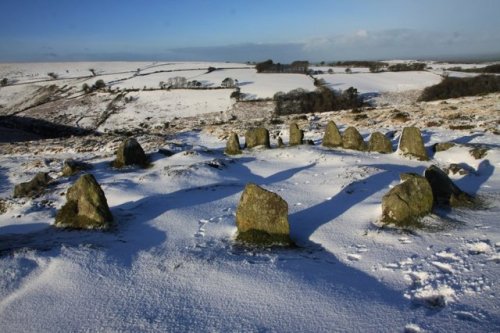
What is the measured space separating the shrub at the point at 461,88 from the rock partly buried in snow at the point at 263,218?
5104 centimetres

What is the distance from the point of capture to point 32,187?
20.9m

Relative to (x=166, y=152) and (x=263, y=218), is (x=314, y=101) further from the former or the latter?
(x=263, y=218)

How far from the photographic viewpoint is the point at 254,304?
30.8 ft

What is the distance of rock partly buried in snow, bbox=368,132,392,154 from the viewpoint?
84.5 ft

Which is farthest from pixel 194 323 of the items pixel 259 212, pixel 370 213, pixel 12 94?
pixel 12 94

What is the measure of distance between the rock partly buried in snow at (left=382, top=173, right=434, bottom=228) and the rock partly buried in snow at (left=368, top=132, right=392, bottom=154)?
1180 centimetres

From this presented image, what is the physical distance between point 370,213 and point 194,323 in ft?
29.0

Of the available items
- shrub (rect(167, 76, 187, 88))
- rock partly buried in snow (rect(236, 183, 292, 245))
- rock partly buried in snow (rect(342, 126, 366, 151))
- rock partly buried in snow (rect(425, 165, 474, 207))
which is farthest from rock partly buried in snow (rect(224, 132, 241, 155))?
shrub (rect(167, 76, 187, 88))

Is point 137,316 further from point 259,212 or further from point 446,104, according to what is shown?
point 446,104

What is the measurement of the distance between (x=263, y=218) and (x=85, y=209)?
683cm

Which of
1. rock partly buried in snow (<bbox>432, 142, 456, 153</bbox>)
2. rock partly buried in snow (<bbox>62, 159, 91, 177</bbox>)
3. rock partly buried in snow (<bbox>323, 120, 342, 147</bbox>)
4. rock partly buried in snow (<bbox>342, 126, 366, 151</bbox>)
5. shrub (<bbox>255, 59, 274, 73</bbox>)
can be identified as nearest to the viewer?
rock partly buried in snow (<bbox>62, 159, 91, 177</bbox>)

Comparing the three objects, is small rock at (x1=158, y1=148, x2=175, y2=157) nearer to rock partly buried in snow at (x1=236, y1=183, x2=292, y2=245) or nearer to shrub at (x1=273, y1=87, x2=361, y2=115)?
rock partly buried in snow at (x1=236, y1=183, x2=292, y2=245)

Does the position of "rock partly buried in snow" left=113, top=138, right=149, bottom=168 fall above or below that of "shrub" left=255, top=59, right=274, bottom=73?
below

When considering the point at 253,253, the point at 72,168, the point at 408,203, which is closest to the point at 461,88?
the point at 408,203
